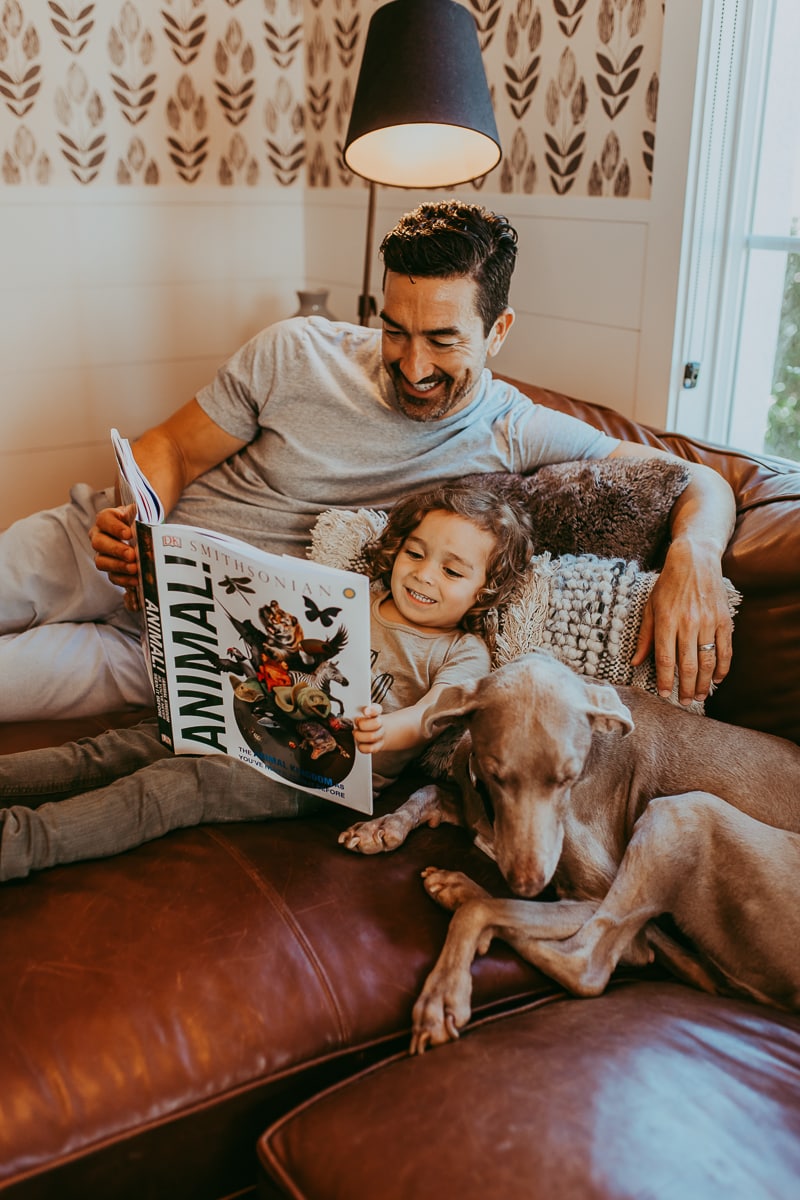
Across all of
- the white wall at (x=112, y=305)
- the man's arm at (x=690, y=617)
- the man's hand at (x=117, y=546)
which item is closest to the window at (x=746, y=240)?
the man's arm at (x=690, y=617)

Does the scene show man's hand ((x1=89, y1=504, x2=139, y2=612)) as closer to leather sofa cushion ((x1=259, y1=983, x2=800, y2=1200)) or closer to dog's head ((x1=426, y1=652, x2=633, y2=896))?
dog's head ((x1=426, y1=652, x2=633, y2=896))

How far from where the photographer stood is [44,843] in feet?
4.14

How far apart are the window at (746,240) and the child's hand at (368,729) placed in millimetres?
1173

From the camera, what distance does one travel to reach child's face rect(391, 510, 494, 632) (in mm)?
1428

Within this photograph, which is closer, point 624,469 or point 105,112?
point 624,469

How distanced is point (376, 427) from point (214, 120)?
1.63 meters

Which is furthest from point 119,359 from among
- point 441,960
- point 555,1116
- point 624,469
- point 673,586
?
point 555,1116

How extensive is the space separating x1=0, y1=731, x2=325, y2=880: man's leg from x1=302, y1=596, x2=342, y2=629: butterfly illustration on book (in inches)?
11.6

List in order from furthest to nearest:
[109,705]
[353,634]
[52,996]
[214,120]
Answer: [214,120] → [109,705] → [353,634] → [52,996]

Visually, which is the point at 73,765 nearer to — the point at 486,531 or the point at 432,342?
the point at 486,531

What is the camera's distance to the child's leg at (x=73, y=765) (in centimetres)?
142

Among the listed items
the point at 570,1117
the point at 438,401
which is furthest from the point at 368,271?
the point at 570,1117

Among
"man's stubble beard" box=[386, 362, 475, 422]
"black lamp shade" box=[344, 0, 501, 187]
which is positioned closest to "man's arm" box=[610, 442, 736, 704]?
"man's stubble beard" box=[386, 362, 475, 422]

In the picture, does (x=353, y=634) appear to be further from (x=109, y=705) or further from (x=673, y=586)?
(x=109, y=705)
